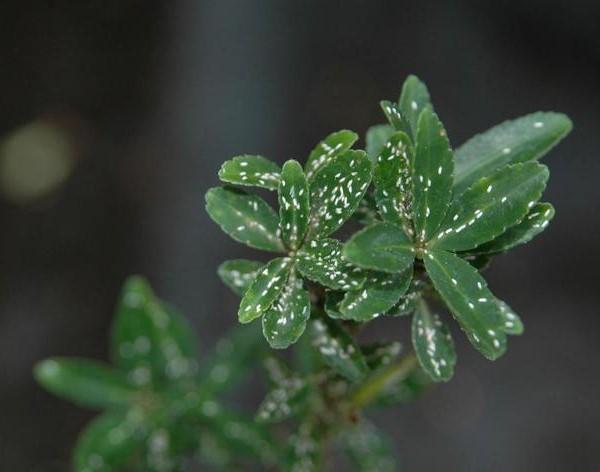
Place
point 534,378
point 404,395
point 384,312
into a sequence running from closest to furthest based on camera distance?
point 384,312 < point 404,395 < point 534,378

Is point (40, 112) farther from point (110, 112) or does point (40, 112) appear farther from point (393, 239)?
point (393, 239)

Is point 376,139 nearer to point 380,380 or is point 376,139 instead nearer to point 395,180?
point 395,180

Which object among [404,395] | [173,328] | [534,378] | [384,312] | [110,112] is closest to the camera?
[384,312]

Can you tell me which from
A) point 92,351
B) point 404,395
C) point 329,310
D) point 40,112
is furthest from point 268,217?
point 40,112

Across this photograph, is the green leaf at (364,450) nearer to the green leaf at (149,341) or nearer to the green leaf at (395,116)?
the green leaf at (149,341)

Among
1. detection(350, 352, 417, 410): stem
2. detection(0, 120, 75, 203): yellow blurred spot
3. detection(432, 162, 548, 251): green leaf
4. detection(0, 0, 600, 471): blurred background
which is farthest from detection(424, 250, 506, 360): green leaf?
detection(0, 120, 75, 203): yellow blurred spot

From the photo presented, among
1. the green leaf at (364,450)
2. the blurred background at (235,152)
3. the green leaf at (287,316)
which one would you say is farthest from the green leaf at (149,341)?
the blurred background at (235,152)

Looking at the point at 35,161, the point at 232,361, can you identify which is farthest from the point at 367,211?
the point at 35,161
